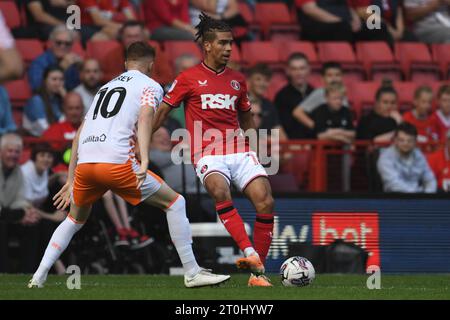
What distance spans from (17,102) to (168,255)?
320 centimetres

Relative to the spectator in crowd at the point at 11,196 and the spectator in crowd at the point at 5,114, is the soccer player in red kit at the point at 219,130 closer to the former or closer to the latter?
the spectator in crowd at the point at 11,196

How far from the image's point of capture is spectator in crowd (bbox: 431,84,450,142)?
52.5 ft

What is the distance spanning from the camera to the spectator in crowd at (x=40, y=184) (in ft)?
44.4

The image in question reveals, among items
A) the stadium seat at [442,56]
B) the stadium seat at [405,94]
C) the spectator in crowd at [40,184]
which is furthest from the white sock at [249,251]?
the stadium seat at [442,56]

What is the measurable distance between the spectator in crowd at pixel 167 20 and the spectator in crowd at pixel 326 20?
193 cm

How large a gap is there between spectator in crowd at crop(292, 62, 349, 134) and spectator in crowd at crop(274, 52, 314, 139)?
0.11 metres

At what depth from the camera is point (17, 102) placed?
1538 centimetres

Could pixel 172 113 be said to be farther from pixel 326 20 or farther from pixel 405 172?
pixel 326 20

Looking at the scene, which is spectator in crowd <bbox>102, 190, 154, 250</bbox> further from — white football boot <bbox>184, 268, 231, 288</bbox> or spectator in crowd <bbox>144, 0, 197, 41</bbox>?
spectator in crowd <bbox>144, 0, 197, 41</bbox>

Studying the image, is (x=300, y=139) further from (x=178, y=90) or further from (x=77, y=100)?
(x=178, y=90)

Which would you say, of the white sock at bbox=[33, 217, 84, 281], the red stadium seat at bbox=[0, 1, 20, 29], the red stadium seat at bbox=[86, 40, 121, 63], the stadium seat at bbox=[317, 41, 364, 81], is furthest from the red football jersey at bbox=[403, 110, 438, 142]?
the white sock at bbox=[33, 217, 84, 281]

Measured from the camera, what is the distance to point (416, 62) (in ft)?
59.6

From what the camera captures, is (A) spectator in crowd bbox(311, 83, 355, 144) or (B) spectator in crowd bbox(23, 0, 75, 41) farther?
(B) spectator in crowd bbox(23, 0, 75, 41)
